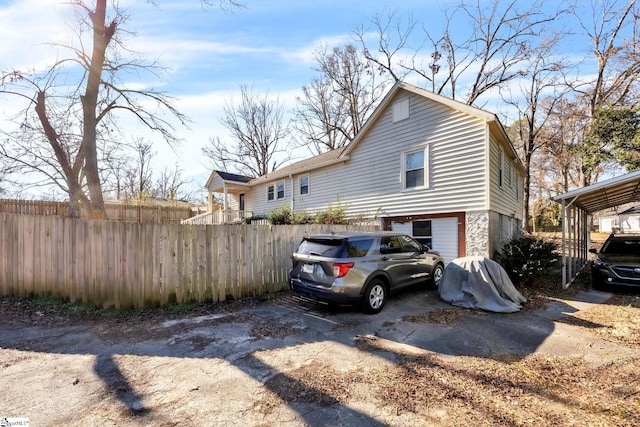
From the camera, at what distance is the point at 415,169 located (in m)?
11.3

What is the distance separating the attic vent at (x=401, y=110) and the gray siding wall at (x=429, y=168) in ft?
0.53

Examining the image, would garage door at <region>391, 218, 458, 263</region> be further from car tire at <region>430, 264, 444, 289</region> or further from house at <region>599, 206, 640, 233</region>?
house at <region>599, 206, 640, 233</region>

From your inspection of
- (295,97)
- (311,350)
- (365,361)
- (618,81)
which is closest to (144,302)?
(311,350)

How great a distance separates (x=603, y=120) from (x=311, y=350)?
20.5 m

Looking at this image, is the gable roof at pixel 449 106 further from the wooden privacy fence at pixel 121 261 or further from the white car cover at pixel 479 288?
the wooden privacy fence at pixel 121 261

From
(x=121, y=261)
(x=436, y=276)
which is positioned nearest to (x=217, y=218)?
(x=121, y=261)

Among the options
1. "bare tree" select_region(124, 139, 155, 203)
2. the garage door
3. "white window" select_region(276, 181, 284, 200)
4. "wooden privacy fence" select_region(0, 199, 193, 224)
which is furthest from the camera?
"bare tree" select_region(124, 139, 155, 203)

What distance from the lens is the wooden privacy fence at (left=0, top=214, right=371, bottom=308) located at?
19.5ft

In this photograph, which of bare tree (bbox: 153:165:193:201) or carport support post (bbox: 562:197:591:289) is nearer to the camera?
carport support post (bbox: 562:197:591:289)

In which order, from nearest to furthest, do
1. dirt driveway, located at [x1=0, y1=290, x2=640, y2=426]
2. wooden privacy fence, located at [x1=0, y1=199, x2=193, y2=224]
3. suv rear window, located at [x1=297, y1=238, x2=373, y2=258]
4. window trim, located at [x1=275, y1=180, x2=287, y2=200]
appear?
dirt driveway, located at [x1=0, y1=290, x2=640, y2=426]
suv rear window, located at [x1=297, y1=238, x2=373, y2=258]
wooden privacy fence, located at [x1=0, y1=199, x2=193, y2=224]
window trim, located at [x1=275, y1=180, x2=287, y2=200]

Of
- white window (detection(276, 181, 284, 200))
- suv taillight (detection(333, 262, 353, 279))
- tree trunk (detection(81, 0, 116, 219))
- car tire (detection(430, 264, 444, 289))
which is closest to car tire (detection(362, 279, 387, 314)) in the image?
suv taillight (detection(333, 262, 353, 279))

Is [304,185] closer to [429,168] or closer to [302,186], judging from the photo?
[302,186]

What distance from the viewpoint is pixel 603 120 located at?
1586 cm

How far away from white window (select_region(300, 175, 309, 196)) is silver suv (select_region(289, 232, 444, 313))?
9.77 meters
